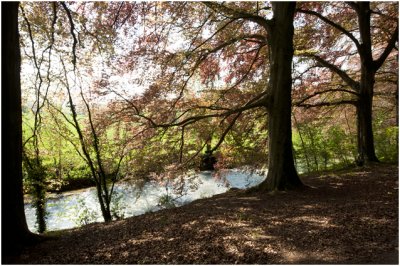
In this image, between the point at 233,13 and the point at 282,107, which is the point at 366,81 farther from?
the point at 233,13

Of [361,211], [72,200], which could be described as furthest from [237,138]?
[72,200]

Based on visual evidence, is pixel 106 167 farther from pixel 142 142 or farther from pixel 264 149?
pixel 264 149

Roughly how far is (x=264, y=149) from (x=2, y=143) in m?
7.39

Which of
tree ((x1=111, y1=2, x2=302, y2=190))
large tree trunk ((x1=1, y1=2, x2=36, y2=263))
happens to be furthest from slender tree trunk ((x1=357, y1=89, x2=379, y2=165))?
large tree trunk ((x1=1, y1=2, x2=36, y2=263))

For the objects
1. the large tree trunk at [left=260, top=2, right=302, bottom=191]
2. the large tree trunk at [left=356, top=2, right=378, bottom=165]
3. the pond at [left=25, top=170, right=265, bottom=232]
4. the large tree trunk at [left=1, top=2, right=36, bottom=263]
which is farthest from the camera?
the pond at [left=25, top=170, right=265, bottom=232]

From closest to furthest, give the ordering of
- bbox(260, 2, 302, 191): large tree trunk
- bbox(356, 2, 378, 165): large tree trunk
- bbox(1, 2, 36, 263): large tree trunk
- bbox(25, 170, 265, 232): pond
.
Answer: bbox(1, 2, 36, 263): large tree trunk < bbox(260, 2, 302, 191): large tree trunk < bbox(356, 2, 378, 165): large tree trunk < bbox(25, 170, 265, 232): pond

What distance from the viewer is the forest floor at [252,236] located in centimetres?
337

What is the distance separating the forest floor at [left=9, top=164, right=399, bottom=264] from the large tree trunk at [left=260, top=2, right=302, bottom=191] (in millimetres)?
775

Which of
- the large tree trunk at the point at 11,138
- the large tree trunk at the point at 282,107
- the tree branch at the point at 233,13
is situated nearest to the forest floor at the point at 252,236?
the large tree trunk at the point at 11,138

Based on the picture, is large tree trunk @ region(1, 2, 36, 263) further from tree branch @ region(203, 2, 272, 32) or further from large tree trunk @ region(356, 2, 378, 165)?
large tree trunk @ region(356, 2, 378, 165)

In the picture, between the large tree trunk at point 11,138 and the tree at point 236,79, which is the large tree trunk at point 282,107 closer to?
the tree at point 236,79

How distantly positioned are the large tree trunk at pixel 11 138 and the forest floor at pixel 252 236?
0.30 meters

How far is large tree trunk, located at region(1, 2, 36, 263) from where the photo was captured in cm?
399

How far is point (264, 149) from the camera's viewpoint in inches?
392
